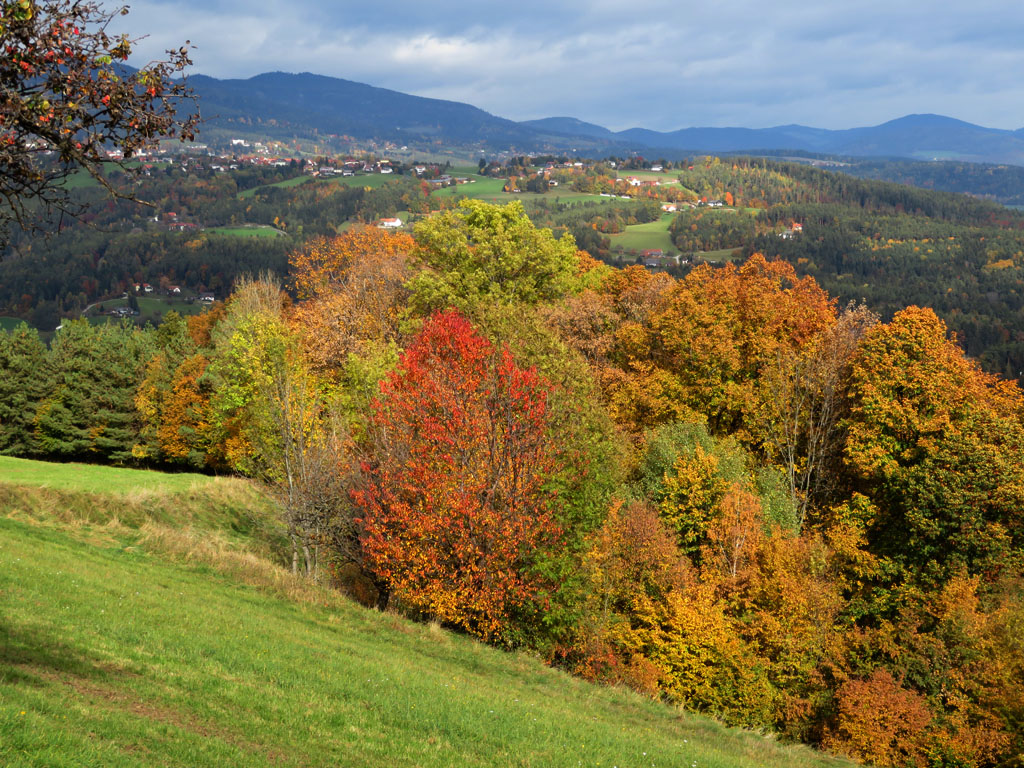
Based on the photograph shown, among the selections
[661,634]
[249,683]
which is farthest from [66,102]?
[661,634]

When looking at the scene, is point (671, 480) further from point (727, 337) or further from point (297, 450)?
point (297, 450)

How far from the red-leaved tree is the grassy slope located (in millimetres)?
2335

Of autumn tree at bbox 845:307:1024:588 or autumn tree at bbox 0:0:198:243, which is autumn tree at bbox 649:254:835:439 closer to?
autumn tree at bbox 845:307:1024:588

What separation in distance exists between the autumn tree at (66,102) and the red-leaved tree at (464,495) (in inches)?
757

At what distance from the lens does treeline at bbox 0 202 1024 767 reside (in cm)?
2856

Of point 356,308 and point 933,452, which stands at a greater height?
point 356,308

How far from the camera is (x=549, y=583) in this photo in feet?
95.1

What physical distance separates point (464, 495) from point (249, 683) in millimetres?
13061

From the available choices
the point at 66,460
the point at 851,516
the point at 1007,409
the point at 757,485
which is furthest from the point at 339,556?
the point at 66,460

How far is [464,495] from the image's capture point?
27016 millimetres

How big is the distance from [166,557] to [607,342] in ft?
108

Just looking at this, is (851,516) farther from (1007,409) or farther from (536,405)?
(536,405)

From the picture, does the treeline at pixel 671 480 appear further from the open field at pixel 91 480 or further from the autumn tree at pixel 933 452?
the open field at pixel 91 480

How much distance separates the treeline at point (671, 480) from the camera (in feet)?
93.7
